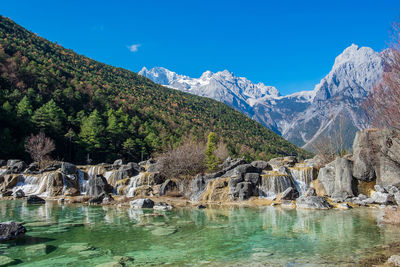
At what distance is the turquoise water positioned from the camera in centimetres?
949

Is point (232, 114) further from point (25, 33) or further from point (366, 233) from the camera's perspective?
point (366, 233)

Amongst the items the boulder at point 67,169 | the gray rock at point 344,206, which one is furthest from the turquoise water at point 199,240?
the boulder at point 67,169

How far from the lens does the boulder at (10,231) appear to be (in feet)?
39.6

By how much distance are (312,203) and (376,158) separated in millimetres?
8977

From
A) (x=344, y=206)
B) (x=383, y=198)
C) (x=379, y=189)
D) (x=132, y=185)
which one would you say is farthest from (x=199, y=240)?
(x=132, y=185)

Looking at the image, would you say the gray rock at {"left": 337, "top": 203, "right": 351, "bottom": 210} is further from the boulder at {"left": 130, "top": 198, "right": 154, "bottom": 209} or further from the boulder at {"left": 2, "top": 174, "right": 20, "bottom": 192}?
the boulder at {"left": 2, "top": 174, "right": 20, "bottom": 192}

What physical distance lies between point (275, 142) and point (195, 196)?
10178cm

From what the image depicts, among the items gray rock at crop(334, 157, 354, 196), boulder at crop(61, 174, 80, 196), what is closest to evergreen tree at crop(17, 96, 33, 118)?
boulder at crop(61, 174, 80, 196)

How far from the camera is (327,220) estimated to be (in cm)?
1700

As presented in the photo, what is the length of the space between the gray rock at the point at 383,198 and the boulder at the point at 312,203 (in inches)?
173

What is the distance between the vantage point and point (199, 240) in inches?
489

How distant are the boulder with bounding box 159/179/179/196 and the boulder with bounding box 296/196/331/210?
13.9m

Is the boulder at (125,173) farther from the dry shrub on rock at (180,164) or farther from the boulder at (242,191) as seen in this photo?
the boulder at (242,191)

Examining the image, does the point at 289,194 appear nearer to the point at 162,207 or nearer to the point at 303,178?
the point at 303,178
